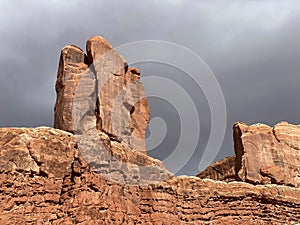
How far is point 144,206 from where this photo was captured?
20766 millimetres

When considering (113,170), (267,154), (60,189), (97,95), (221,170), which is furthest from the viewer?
(221,170)

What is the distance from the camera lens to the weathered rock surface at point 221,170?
132ft

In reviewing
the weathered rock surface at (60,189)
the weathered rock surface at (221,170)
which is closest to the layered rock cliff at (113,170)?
the weathered rock surface at (60,189)

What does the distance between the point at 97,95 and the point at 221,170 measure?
643 inches

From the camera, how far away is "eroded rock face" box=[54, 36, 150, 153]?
28531mm

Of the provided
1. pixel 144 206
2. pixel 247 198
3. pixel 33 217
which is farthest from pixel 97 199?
pixel 247 198

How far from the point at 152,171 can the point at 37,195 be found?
20.1ft

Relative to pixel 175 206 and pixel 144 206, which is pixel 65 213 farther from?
pixel 175 206

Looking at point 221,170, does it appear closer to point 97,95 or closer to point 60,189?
point 97,95

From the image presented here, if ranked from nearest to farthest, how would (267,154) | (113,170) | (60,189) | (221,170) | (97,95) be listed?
(60,189) → (113,170) → (97,95) → (267,154) → (221,170)

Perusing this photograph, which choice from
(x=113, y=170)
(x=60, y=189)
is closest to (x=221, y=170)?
(x=113, y=170)

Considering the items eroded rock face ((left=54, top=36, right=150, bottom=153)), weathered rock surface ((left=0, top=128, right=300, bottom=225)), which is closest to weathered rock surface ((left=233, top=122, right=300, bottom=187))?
A: eroded rock face ((left=54, top=36, right=150, bottom=153))

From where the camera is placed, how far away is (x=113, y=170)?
735 inches

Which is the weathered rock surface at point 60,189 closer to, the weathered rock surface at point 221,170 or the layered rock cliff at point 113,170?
the layered rock cliff at point 113,170
